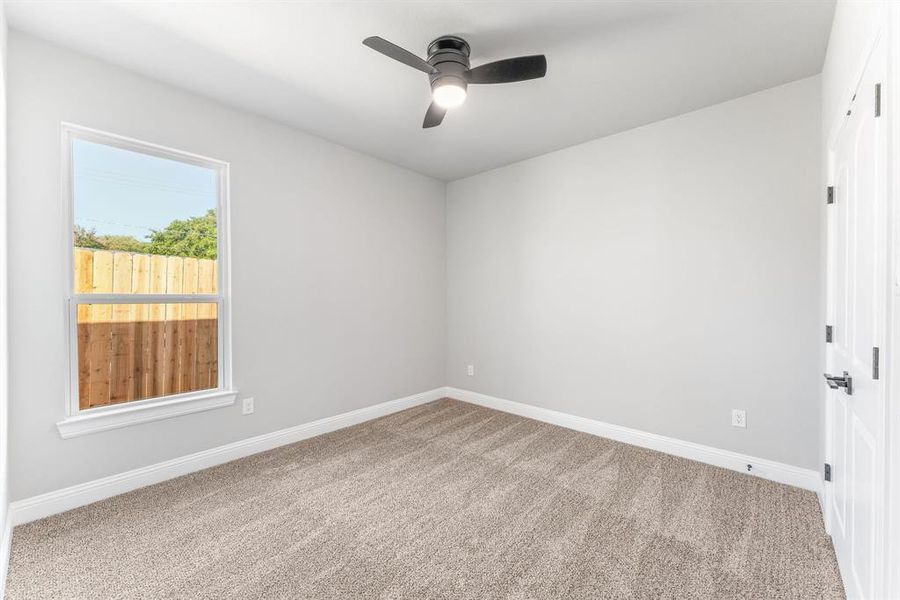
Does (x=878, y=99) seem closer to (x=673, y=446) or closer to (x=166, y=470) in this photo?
(x=673, y=446)

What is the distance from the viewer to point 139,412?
2566mm

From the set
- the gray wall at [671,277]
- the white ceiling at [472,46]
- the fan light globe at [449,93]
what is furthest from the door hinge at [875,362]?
the fan light globe at [449,93]

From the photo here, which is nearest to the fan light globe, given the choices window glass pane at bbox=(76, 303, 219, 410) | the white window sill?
window glass pane at bbox=(76, 303, 219, 410)

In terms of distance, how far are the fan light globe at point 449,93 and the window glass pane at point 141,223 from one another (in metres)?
1.85

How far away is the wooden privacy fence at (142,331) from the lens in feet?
7.99

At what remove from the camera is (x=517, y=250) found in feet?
13.6

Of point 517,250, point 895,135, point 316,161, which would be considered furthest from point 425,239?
point 895,135

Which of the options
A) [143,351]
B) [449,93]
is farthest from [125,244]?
[449,93]

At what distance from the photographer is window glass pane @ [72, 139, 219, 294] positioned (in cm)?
242

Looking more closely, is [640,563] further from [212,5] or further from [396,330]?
[212,5]

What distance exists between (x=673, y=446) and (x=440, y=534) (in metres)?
2.07

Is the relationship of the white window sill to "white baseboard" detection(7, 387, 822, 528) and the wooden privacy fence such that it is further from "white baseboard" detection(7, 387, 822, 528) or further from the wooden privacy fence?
"white baseboard" detection(7, 387, 822, 528)

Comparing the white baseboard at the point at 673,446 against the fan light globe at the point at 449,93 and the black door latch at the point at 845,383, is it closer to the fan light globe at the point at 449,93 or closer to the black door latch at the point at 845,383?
the black door latch at the point at 845,383

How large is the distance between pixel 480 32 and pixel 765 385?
9.58ft
